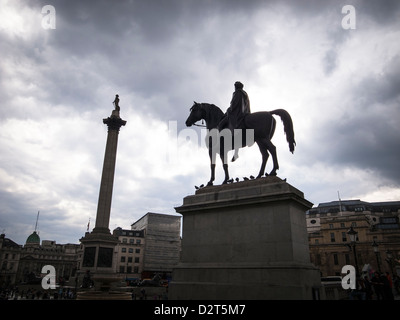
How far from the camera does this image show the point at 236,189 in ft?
31.8

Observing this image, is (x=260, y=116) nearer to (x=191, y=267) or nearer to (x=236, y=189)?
(x=236, y=189)

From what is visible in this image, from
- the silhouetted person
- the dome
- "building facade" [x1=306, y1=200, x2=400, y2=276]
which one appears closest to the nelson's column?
the silhouetted person

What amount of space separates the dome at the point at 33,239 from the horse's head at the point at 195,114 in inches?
5533

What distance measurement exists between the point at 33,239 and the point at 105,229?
A: 111642mm

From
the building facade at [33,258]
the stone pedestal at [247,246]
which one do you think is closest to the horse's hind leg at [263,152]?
the stone pedestal at [247,246]

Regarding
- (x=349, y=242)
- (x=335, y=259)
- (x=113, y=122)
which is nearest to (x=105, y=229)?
(x=113, y=122)

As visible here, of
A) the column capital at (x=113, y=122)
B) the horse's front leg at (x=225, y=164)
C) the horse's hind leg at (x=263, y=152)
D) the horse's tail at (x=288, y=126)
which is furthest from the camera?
the column capital at (x=113, y=122)

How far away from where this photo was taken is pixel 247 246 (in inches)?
344

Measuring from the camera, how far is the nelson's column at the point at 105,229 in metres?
35.4

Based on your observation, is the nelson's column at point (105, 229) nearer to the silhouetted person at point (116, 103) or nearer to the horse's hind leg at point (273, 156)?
the silhouetted person at point (116, 103)

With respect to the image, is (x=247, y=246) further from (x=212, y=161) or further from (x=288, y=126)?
(x=288, y=126)
